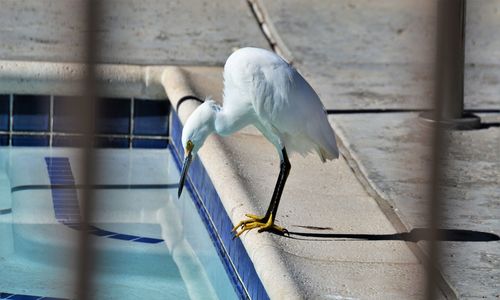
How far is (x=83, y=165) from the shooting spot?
4.48 feet

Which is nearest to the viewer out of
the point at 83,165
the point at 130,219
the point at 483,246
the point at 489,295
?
the point at 83,165

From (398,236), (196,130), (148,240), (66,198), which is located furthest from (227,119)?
(66,198)

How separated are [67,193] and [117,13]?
184 centimetres

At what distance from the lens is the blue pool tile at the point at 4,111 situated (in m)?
6.30

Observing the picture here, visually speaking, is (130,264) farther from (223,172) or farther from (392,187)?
(392,187)

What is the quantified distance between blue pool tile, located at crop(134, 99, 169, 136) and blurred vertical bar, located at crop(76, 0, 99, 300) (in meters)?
4.97

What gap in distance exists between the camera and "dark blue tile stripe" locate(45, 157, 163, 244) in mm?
5121

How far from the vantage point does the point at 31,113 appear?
20.7ft

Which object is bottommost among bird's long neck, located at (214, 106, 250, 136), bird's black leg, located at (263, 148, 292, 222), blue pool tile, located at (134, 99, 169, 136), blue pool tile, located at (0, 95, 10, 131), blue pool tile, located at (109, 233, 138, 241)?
bird's black leg, located at (263, 148, 292, 222)

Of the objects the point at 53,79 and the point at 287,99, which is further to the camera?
the point at 53,79

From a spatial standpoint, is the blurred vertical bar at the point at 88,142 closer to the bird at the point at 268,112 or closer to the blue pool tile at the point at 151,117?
the bird at the point at 268,112

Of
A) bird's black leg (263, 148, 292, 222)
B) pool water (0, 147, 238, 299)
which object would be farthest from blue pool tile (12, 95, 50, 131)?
bird's black leg (263, 148, 292, 222)

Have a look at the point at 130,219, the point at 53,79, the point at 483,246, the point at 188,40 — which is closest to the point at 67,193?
the point at 130,219

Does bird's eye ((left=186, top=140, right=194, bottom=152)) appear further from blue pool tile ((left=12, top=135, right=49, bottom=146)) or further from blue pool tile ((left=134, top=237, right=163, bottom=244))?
blue pool tile ((left=12, top=135, right=49, bottom=146))
